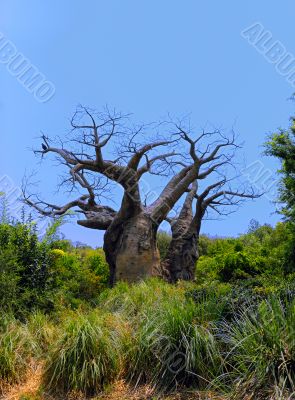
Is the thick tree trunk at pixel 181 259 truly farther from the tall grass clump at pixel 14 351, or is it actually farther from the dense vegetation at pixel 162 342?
the tall grass clump at pixel 14 351

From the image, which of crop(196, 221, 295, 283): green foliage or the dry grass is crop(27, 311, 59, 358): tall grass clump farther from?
crop(196, 221, 295, 283): green foliage

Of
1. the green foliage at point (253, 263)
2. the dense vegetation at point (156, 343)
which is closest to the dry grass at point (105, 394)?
the dense vegetation at point (156, 343)

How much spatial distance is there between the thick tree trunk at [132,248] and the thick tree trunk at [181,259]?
40.0 inches

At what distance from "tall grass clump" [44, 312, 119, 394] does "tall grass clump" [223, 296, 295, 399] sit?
5.26 feet

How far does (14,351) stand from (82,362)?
123 cm

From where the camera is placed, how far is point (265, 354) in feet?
16.0

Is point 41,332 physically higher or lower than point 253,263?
lower

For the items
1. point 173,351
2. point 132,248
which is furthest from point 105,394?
point 132,248

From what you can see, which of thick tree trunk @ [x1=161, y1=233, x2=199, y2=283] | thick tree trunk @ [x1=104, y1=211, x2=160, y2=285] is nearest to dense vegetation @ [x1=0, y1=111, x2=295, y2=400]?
thick tree trunk @ [x1=104, y1=211, x2=160, y2=285]

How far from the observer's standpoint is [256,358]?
4934 millimetres

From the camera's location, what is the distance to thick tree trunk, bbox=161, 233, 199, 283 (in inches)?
614

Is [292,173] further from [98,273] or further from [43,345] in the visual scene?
[43,345]

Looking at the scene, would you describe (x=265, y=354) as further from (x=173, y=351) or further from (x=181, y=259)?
(x=181, y=259)

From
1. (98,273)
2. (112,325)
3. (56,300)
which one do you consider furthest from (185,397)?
(98,273)
